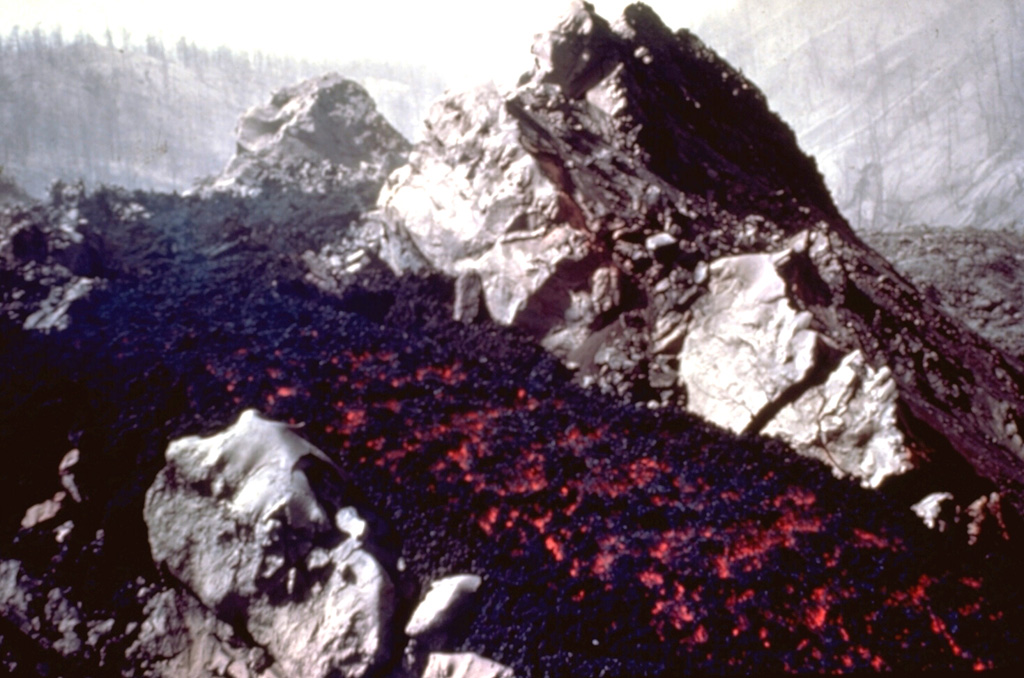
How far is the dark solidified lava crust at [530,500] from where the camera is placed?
3379 millimetres

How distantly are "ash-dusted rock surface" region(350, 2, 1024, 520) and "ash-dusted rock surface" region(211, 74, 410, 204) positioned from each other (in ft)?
15.1

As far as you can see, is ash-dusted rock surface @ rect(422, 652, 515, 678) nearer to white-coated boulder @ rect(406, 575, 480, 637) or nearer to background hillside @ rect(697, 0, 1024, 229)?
white-coated boulder @ rect(406, 575, 480, 637)

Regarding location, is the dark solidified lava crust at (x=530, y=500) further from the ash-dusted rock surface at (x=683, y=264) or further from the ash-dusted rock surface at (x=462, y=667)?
the ash-dusted rock surface at (x=683, y=264)

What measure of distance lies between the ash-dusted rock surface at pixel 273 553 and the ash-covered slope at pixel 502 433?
0.07 ft

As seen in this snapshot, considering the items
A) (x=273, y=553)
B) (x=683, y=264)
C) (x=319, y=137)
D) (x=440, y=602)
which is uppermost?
(x=683, y=264)

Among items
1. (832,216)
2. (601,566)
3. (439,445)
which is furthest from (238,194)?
(832,216)

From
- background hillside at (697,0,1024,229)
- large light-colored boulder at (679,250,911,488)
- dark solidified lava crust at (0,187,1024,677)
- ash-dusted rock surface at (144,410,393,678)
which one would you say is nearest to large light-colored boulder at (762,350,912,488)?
large light-colored boulder at (679,250,911,488)

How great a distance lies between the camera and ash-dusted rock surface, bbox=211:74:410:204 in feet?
39.8

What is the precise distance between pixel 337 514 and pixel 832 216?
964 cm

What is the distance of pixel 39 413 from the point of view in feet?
14.9

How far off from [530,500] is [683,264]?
369cm

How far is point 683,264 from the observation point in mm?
6430

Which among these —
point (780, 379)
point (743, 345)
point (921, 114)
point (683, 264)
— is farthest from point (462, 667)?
point (921, 114)

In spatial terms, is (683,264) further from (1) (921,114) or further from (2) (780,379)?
(1) (921,114)
